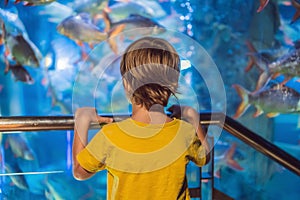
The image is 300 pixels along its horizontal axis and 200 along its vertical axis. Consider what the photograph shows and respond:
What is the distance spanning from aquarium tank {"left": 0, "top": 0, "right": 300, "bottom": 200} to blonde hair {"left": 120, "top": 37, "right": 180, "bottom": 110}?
2.89 meters

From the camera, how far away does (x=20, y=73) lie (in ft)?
14.0

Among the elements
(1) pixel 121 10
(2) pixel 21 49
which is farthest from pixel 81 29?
(2) pixel 21 49

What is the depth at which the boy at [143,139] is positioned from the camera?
0.96m

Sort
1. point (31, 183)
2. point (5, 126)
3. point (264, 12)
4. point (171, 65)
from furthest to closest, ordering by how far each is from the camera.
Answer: point (264, 12)
point (31, 183)
point (5, 126)
point (171, 65)

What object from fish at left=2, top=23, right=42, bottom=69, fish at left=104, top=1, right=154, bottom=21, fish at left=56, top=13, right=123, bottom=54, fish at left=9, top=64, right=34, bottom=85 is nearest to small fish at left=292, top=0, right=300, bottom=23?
fish at left=104, top=1, right=154, bottom=21

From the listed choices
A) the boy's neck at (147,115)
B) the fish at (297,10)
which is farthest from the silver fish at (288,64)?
the boy's neck at (147,115)

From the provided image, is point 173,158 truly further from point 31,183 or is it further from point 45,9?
point 45,9

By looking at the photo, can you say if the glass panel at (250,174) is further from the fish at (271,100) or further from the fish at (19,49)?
the fish at (19,49)

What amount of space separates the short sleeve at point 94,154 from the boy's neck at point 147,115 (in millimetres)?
111

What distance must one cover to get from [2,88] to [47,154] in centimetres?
89

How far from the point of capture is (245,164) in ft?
15.1

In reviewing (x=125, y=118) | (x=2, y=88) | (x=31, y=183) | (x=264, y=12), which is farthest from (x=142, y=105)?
(x=264, y=12)

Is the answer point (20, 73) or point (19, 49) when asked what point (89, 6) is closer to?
point (19, 49)

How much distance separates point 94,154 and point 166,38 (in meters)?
3.14
